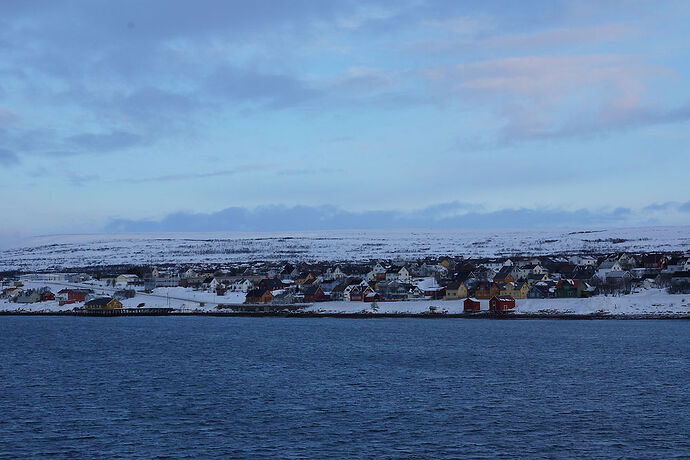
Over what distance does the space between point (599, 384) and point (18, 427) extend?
2190 cm

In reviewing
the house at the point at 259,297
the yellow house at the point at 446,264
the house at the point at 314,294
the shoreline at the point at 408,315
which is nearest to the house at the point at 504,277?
the shoreline at the point at 408,315

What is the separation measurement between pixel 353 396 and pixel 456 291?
195ft

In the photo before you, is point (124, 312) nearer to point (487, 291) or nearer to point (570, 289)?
point (487, 291)

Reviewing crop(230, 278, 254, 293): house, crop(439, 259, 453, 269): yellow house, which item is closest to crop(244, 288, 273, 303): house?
crop(230, 278, 254, 293): house

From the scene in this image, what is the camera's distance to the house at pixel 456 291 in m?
87.4

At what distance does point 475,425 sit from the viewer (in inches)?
950

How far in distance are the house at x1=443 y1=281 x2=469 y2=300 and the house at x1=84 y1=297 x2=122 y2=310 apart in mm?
40491

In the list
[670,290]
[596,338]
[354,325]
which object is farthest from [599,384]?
[670,290]

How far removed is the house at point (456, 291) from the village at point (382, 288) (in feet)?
0.37

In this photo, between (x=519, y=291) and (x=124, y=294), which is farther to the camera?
(x=124, y=294)

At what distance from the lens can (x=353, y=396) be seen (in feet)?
96.5

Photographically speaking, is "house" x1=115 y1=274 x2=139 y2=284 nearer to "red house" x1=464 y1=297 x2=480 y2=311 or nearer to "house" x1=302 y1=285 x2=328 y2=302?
"house" x1=302 y1=285 x2=328 y2=302

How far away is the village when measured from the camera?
83750 mm

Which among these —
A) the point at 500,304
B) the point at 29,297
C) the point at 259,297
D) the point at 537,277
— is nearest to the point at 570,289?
the point at 500,304
